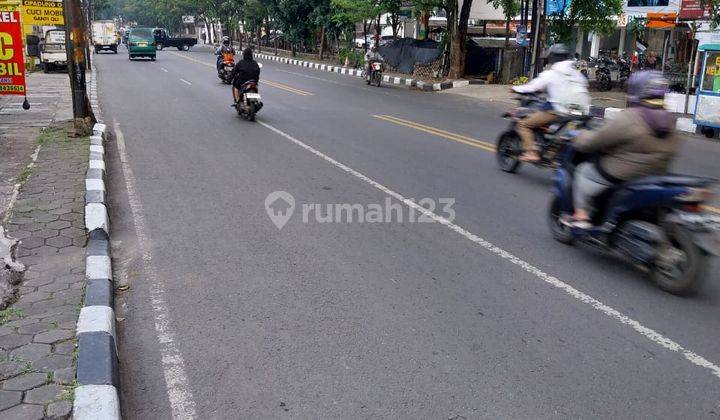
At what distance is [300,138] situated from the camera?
38.8ft

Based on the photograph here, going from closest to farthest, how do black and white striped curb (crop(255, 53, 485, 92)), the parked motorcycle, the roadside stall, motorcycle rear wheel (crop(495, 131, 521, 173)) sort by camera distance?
motorcycle rear wheel (crop(495, 131, 521, 173)) → the roadside stall → the parked motorcycle → black and white striped curb (crop(255, 53, 485, 92))

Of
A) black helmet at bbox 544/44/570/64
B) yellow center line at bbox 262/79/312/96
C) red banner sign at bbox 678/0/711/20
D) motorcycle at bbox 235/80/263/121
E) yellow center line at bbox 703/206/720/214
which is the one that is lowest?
yellow center line at bbox 703/206/720/214

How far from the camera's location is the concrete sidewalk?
3.48m

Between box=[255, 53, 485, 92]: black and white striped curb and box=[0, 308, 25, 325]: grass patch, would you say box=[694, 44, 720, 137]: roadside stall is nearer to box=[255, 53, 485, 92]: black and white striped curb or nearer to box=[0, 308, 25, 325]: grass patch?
box=[255, 53, 485, 92]: black and white striped curb

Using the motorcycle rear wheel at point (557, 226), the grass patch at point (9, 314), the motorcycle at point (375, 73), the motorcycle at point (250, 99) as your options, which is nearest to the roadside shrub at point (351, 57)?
the motorcycle at point (375, 73)

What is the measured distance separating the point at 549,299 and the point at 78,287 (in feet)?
11.6

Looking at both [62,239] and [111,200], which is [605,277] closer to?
[62,239]

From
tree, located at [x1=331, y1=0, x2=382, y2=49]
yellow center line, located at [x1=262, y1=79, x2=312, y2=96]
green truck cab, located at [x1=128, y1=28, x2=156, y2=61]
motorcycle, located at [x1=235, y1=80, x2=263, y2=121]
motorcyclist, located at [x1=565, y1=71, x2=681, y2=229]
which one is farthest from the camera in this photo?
green truck cab, located at [x1=128, y1=28, x2=156, y2=61]

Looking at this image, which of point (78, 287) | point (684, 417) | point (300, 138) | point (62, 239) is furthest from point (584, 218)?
point (300, 138)

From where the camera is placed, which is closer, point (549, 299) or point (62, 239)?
point (549, 299)

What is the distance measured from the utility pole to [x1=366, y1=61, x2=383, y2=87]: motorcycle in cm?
1498

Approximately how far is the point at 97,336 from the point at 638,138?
168 inches

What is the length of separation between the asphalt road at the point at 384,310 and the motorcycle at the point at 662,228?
196mm

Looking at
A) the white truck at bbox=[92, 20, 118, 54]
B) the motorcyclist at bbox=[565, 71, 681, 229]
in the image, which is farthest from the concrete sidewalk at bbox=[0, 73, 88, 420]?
the white truck at bbox=[92, 20, 118, 54]
